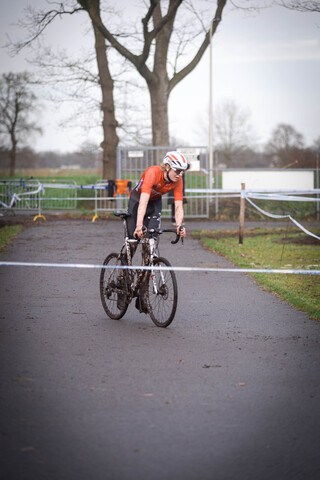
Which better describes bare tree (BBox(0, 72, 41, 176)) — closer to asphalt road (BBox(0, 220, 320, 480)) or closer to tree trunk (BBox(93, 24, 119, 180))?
tree trunk (BBox(93, 24, 119, 180))

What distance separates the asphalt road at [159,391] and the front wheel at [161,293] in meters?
0.15

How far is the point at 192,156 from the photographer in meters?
25.9

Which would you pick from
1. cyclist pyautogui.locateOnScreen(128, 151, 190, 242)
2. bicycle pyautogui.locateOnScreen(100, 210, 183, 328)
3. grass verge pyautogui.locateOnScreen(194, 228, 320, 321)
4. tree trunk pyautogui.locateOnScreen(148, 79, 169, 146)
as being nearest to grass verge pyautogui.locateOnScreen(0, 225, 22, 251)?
grass verge pyautogui.locateOnScreen(194, 228, 320, 321)

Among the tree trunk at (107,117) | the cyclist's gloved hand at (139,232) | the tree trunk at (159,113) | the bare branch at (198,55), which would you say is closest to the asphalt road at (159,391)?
the cyclist's gloved hand at (139,232)

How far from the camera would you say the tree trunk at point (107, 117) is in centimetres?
3141

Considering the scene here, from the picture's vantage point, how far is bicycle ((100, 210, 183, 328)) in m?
7.53

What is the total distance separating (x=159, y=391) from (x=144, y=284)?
2.69 metres

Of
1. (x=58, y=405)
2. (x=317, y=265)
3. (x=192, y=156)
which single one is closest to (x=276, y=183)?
(x=192, y=156)

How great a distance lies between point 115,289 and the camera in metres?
8.16

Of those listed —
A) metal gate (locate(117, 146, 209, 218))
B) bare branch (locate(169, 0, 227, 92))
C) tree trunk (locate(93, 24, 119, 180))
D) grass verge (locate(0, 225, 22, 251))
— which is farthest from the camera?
tree trunk (locate(93, 24, 119, 180))

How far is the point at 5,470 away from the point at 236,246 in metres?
12.8

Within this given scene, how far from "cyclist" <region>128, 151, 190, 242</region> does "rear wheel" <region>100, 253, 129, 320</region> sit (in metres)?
0.43

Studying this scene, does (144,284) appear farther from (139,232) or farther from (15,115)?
(15,115)

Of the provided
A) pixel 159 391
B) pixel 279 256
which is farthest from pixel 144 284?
pixel 279 256
